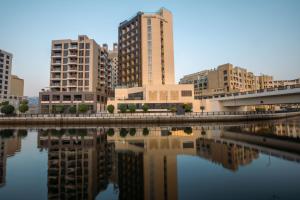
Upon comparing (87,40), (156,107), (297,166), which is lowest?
(297,166)

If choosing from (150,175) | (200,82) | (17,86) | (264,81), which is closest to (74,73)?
(150,175)

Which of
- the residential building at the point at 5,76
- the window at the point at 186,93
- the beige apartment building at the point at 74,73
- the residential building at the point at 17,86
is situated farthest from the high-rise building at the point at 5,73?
the window at the point at 186,93

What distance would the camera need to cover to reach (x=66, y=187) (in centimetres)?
1208

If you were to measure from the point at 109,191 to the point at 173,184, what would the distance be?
387 cm

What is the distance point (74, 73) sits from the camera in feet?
300

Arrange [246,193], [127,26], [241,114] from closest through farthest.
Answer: [246,193] < [241,114] < [127,26]

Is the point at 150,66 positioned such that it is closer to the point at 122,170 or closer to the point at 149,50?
the point at 149,50

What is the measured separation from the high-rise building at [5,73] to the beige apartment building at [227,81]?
11932cm

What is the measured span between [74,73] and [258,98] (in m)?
75.3

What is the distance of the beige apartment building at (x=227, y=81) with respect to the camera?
408 ft

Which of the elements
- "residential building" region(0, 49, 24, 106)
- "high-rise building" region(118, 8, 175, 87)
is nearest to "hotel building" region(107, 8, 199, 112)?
"high-rise building" region(118, 8, 175, 87)

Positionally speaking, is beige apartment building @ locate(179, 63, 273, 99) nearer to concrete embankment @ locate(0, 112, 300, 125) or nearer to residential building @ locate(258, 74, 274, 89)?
residential building @ locate(258, 74, 274, 89)

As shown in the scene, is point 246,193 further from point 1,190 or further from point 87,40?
point 87,40

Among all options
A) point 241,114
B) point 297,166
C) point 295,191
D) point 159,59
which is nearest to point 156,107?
point 159,59
